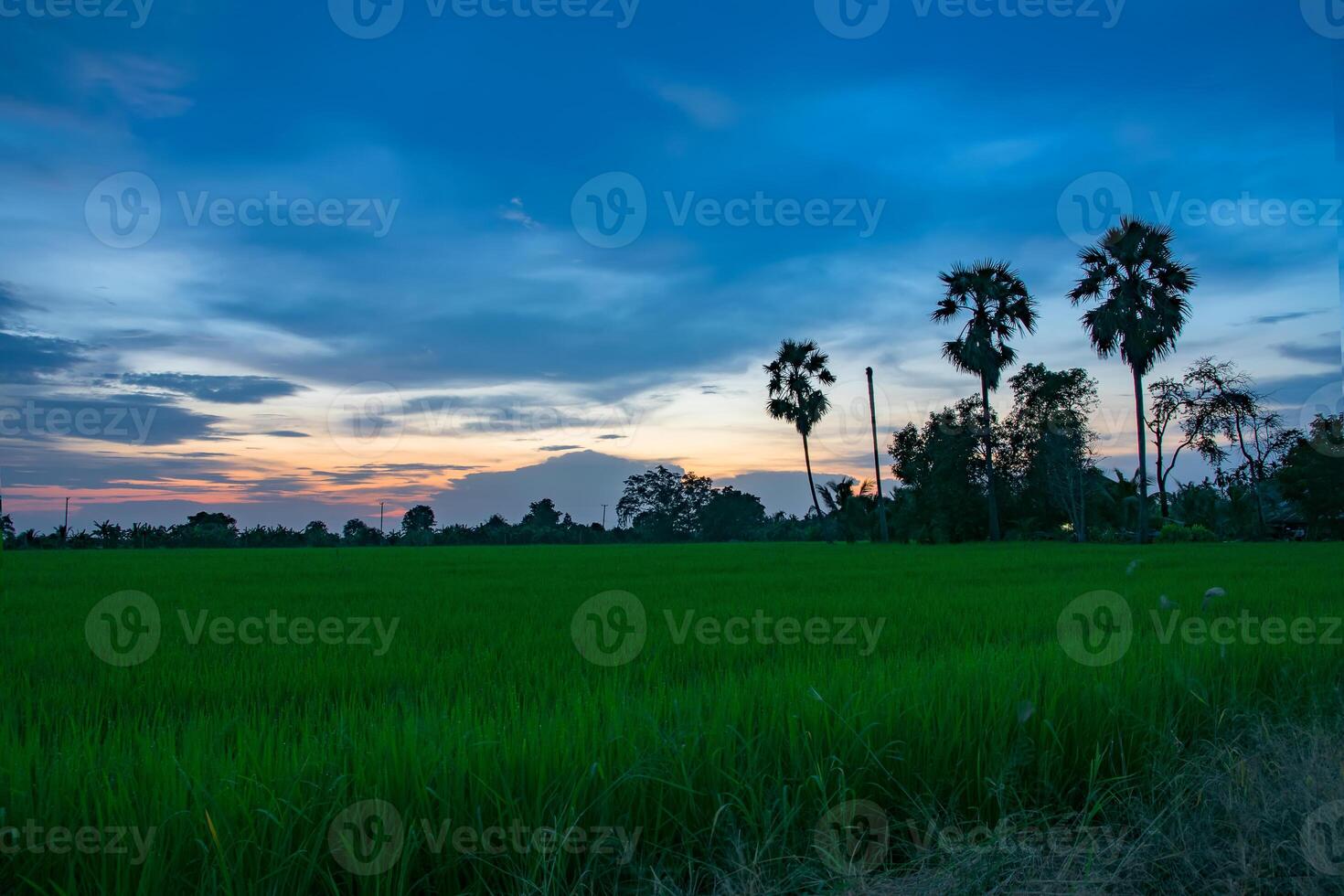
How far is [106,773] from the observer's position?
2432 millimetres

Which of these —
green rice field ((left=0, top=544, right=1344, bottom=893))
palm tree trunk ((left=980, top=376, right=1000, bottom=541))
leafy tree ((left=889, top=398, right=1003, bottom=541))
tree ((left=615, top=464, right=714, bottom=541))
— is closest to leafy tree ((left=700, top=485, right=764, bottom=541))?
tree ((left=615, top=464, right=714, bottom=541))

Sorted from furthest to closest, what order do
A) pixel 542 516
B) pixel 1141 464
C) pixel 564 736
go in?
pixel 542 516
pixel 1141 464
pixel 564 736

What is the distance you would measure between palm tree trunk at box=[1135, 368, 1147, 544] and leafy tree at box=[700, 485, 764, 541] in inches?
1723

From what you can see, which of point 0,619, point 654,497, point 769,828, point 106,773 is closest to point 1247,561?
point 769,828

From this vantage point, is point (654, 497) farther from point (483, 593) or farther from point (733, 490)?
point (483, 593)

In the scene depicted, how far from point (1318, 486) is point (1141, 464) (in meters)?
10.6

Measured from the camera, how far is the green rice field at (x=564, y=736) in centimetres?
222

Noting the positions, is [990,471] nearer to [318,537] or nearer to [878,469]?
[878,469]

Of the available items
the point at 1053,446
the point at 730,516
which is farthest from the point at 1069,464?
the point at 730,516

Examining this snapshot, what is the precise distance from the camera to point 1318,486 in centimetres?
3256

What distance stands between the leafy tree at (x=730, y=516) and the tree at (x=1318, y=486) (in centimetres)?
4404

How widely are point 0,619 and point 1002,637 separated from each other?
10.8m

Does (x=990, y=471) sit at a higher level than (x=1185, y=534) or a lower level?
higher

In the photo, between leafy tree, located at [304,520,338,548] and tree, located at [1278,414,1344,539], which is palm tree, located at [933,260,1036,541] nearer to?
tree, located at [1278,414,1344,539]
